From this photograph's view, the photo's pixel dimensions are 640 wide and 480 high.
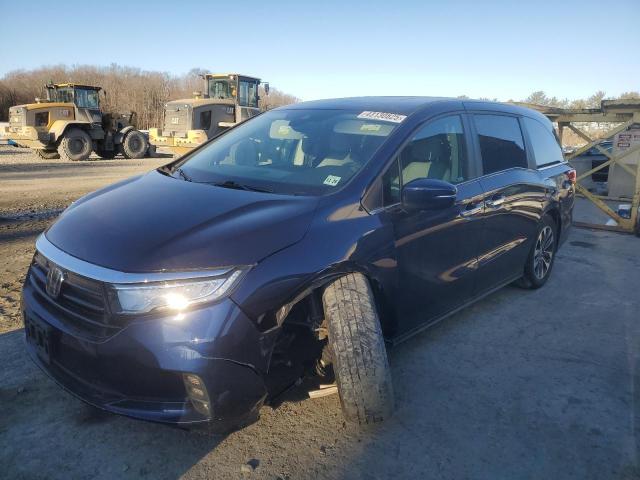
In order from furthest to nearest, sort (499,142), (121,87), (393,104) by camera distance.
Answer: (121,87) < (499,142) < (393,104)

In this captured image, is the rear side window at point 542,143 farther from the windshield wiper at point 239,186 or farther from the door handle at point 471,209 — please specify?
the windshield wiper at point 239,186

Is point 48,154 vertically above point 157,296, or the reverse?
point 157,296

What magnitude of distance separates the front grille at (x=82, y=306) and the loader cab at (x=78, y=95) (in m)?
18.1

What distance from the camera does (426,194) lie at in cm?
283

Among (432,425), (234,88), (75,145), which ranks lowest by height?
(432,425)

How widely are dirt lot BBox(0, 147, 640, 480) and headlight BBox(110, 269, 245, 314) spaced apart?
2.51 feet

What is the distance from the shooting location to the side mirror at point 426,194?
2832mm

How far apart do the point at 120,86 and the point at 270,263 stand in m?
65.8

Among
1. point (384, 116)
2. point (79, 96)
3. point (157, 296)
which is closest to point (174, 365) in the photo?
point (157, 296)

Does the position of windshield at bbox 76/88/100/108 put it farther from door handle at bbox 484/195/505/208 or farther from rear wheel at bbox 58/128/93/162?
door handle at bbox 484/195/505/208

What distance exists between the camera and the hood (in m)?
2.19

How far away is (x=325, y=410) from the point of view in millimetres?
2779

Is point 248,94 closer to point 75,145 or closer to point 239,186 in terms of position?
point 75,145

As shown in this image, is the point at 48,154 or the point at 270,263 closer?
the point at 270,263
